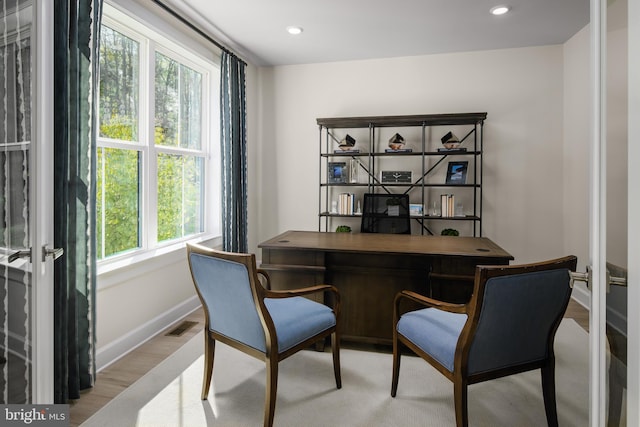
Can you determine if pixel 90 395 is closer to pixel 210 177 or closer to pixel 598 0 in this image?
pixel 210 177

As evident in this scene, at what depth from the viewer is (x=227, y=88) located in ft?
11.9

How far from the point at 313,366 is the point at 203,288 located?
2.98 ft

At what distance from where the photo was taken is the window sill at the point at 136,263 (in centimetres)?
233

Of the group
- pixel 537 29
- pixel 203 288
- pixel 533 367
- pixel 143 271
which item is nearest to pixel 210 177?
pixel 143 271

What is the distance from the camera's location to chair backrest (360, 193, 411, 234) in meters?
3.75

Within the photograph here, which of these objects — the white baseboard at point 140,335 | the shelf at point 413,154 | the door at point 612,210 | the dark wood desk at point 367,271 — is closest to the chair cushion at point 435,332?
the dark wood desk at point 367,271

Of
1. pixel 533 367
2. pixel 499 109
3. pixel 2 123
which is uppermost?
pixel 499 109

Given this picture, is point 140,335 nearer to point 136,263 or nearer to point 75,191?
point 136,263

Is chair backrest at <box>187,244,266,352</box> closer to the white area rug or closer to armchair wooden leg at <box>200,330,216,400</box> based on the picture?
armchair wooden leg at <box>200,330,216,400</box>

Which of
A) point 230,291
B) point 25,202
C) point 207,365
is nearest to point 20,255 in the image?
point 25,202

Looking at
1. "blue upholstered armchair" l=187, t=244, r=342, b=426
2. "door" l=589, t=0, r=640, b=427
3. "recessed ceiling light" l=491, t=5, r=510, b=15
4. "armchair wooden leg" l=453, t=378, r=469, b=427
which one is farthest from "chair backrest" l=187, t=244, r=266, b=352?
"recessed ceiling light" l=491, t=5, r=510, b=15

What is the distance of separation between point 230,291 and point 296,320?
1.19 ft

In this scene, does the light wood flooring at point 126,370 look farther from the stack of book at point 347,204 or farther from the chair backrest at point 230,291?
the stack of book at point 347,204

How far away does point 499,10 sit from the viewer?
10.2ft
